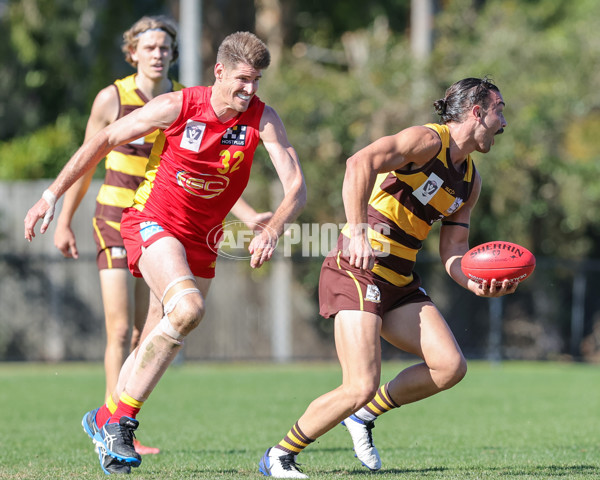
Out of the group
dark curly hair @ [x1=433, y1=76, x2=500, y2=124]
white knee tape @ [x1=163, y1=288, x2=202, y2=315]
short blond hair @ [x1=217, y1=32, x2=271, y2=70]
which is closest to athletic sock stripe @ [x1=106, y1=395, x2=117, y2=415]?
white knee tape @ [x1=163, y1=288, x2=202, y2=315]

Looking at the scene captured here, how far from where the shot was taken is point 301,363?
17.6 m

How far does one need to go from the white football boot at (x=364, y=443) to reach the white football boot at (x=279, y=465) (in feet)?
Answer: 1.63

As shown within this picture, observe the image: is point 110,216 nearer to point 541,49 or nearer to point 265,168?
point 265,168

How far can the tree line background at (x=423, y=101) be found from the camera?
18.0m

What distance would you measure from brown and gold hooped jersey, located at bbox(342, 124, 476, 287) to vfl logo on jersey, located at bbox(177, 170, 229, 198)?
77 cm

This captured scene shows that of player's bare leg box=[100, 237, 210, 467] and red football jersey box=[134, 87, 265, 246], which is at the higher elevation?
red football jersey box=[134, 87, 265, 246]

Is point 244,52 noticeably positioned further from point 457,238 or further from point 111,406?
point 111,406

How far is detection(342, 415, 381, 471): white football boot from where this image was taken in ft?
19.0

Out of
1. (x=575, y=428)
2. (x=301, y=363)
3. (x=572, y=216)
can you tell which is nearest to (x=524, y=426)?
(x=575, y=428)

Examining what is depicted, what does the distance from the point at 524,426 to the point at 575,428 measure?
437 mm

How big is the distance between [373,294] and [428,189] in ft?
2.24

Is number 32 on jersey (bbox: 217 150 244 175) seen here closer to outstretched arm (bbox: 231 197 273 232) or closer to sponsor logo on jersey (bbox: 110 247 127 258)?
outstretched arm (bbox: 231 197 273 232)

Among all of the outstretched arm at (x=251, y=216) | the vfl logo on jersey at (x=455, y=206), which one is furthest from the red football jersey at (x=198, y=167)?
the vfl logo on jersey at (x=455, y=206)

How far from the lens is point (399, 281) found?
5688mm
